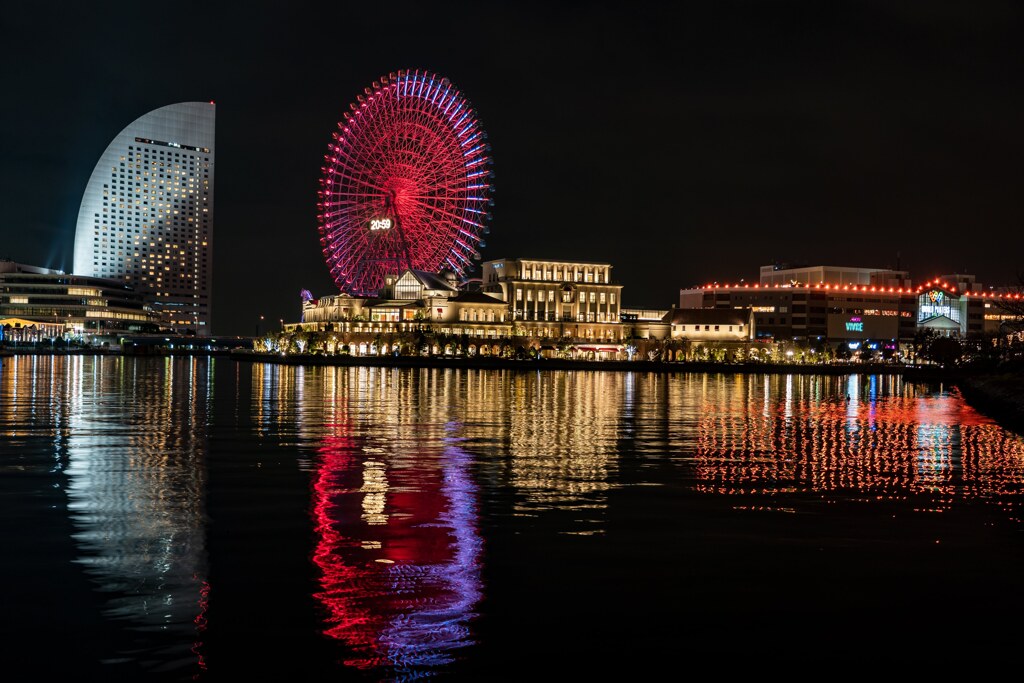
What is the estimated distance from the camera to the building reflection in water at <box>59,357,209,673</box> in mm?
9578

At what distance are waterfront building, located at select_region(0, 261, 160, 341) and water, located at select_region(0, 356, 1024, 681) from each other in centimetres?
16138

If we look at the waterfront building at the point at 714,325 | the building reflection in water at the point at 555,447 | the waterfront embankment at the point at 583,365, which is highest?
the waterfront building at the point at 714,325

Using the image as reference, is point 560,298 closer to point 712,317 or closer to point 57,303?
point 712,317

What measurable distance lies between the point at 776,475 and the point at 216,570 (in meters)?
12.8

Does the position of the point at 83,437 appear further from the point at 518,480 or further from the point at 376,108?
the point at 376,108

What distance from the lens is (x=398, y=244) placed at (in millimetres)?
89500

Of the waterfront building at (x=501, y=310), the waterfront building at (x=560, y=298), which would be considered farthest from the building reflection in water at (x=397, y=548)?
the waterfront building at (x=560, y=298)

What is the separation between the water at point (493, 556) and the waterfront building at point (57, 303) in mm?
161384

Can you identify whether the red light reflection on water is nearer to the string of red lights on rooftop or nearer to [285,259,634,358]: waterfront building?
[285,259,634,358]: waterfront building

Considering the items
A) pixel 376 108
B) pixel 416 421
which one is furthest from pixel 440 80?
pixel 416 421

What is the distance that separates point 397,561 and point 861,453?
1710 cm

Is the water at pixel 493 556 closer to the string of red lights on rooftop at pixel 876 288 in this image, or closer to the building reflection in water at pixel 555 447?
the building reflection in water at pixel 555 447

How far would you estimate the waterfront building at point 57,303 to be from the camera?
174250 millimetres

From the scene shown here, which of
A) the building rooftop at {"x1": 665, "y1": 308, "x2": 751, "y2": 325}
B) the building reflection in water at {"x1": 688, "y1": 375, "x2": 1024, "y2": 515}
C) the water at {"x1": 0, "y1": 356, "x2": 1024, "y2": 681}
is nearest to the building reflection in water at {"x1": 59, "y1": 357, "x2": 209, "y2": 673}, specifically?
the water at {"x1": 0, "y1": 356, "x2": 1024, "y2": 681}
